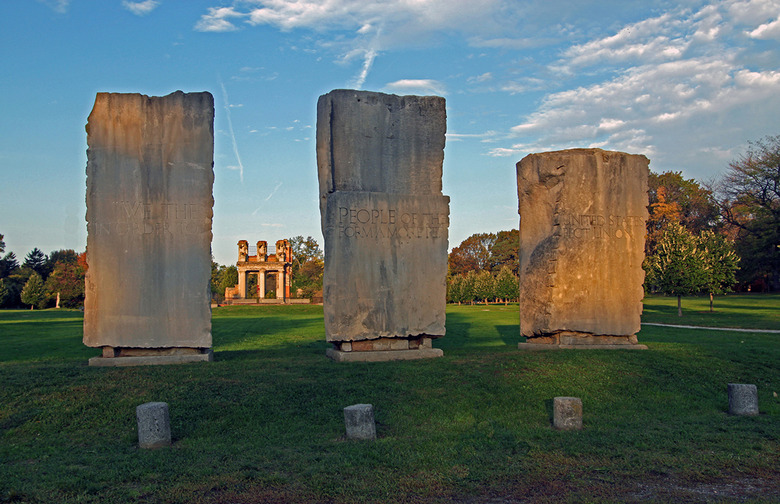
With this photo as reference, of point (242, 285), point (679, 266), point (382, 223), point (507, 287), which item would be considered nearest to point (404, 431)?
point (382, 223)

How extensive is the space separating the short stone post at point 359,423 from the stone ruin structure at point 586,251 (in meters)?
6.50

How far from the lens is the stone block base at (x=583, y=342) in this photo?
12.7 meters

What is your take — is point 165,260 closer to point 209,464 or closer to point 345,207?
point 345,207

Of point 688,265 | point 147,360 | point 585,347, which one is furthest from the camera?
point 688,265

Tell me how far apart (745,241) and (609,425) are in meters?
46.1

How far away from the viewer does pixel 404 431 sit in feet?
25.5

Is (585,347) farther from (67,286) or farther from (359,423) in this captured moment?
(67,286)

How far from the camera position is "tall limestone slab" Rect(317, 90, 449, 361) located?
36.3 ft

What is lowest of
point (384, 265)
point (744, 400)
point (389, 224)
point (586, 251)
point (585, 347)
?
point (744, 400)

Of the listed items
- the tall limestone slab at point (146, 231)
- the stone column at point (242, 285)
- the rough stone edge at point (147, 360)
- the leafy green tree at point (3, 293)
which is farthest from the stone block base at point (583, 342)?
the leafy green tree at point (3, 293)

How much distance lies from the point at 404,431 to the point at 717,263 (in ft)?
87.1

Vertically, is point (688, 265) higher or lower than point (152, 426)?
higher

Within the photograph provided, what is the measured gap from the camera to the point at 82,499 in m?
5.33

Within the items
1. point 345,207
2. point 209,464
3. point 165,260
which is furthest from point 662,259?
point 209,464
